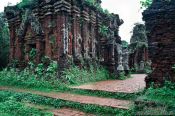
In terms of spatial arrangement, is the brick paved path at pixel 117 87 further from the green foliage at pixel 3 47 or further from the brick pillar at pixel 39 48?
the green foliage at pixel 3 47

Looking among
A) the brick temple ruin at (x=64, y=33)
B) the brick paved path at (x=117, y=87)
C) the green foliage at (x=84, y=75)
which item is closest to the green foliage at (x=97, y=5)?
the brick temple ruin at (x=64, y=33)

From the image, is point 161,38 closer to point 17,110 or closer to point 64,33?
point 17,110

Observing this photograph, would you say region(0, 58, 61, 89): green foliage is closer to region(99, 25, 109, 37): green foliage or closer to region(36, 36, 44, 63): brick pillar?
region(36, 36, 44, 63): brick pillar

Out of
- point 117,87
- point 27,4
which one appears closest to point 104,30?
point 27,4

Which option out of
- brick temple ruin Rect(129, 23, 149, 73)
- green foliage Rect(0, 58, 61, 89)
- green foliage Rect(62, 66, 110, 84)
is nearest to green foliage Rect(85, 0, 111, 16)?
green foliage Rect(62, 66, 110, 84)

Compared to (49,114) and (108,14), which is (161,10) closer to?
(49,114)

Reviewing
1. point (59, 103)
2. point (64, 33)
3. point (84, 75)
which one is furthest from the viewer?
point (84, 75)

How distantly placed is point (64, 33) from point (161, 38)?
20.0 ft

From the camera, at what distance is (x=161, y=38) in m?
6.97

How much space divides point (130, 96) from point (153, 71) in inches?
53.9

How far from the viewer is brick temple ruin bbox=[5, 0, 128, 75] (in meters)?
12.2

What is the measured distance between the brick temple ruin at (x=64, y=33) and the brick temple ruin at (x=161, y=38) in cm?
565

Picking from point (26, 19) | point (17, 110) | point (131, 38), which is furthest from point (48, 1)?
point (131, 38)

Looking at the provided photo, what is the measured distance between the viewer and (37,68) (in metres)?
12.7
